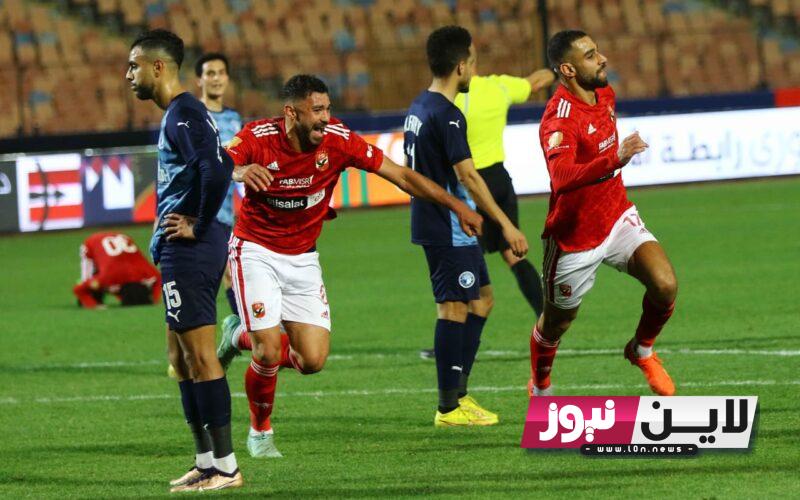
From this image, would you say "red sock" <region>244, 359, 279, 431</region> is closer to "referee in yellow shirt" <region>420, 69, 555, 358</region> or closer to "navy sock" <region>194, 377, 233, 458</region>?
"navy sock" <region>194, 377, 233, 458</region>

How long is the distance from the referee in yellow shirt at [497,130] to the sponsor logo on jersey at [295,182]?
2.79 metres

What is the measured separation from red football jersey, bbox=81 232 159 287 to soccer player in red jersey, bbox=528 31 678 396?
22.7 ft

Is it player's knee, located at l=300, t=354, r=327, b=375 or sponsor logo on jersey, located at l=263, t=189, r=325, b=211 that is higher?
sponsor logo on jersey, located at l=263, t=189, r=325, b=211

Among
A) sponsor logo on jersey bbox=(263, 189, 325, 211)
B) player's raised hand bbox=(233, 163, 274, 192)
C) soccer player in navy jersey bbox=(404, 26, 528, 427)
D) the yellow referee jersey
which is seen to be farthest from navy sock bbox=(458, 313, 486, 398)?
player's raised hand bbox=(233, 163, 274, 192)

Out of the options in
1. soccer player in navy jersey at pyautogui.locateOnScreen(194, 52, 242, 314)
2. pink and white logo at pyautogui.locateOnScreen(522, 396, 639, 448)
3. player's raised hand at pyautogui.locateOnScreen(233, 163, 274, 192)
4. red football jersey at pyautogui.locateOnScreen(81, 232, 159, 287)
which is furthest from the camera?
red football jersey at pyautogui.locateOnScreen(81, 232, 159, 287)

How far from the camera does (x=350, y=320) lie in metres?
12.3

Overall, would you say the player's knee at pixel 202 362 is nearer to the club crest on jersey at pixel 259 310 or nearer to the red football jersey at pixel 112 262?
the club crest on jersey at pixel 259 310

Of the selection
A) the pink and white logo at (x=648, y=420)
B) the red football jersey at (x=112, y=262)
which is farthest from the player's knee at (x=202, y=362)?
the red football jersey at (x=112, y=262)

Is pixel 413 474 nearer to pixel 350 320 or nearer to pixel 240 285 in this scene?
pixel 240 285

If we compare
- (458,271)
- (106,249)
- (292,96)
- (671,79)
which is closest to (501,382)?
(458,271)

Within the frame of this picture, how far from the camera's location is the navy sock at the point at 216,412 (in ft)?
20.2

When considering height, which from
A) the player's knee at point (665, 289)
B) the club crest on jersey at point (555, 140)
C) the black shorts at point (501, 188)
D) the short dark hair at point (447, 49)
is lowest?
the player's knee at point (665, 289)

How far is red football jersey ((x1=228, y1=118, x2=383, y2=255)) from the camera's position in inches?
269

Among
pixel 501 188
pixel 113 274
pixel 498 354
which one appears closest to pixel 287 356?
pixel 501 188
